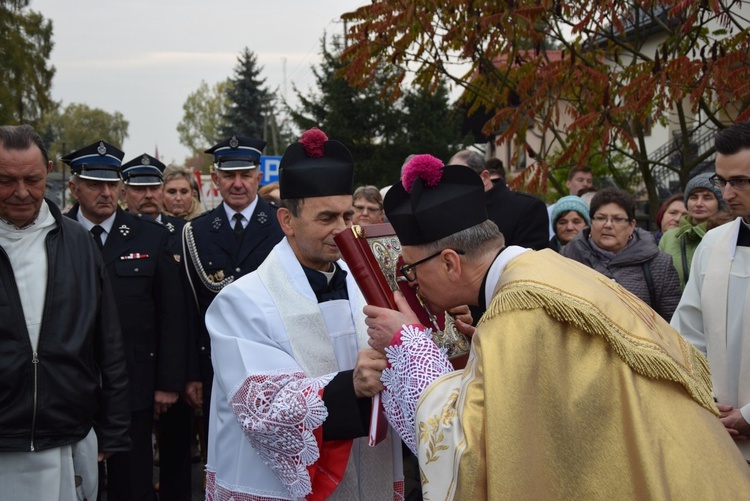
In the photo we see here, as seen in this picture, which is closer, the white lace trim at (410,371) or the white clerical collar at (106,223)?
the white lace trim at (410,371)

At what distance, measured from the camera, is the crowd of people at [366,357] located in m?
2.34

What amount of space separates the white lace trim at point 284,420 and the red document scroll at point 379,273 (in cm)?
23

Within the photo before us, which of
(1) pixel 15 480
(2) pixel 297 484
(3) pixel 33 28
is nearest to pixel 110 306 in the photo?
(1) pixel 15 480

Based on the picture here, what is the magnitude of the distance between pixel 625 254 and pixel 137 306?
11.0 ft

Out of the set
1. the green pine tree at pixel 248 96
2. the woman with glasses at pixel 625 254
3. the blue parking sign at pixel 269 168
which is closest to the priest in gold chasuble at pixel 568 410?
the woman with glasses at pixel 625 254

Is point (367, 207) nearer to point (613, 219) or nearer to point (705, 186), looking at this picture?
point (613, 219)

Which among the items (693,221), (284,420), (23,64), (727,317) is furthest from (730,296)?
(23,64)

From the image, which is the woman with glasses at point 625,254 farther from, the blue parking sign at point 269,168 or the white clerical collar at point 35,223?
the blue parking sign at point 269,168

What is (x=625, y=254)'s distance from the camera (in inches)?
220

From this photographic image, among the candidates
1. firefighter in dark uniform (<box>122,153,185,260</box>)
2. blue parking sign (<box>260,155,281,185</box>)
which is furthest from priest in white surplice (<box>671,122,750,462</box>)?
blue parking sign (<box>260,155,281,185</box>)

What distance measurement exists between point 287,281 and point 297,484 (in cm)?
84

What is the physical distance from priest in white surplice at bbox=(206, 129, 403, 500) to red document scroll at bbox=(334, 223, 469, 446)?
0.11 metres

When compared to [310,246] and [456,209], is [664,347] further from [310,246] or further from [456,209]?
[310,246]

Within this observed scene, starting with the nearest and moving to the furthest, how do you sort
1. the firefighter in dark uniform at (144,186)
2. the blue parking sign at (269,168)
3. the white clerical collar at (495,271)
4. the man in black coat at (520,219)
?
→ the white clerical collar at (495,271), the man in black coat at (520,219), the firefighter in dark uniform at (144,186), the blue parking sign at (269,168)
